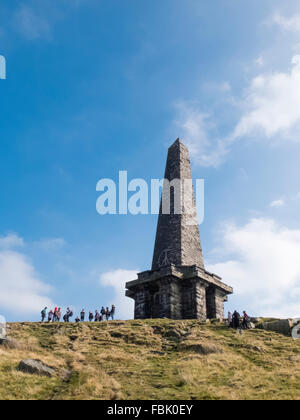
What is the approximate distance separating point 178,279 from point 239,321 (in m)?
6.80

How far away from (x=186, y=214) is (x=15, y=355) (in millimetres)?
20442

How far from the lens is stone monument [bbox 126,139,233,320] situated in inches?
1159

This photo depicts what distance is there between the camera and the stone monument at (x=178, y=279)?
96.6 ft

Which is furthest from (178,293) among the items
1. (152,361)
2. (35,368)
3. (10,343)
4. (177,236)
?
(35,368)

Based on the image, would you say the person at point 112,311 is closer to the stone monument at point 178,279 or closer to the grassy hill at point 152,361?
the stone monument at point 178,279

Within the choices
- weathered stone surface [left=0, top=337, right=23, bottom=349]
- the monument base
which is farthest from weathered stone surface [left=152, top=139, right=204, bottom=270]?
weathered stone surface [left=0, top=337, right=23, bottom=349]

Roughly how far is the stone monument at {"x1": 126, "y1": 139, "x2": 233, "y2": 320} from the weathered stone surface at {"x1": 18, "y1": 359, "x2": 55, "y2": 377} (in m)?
15.0

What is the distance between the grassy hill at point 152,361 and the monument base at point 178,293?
441 centimetres

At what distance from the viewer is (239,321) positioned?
2430cm

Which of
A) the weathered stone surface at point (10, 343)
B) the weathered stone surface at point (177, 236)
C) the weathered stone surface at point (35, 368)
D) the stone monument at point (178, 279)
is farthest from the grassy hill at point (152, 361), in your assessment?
the weathered stone surface at point (177, 236)

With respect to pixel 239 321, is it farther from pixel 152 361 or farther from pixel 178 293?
pixel 152 361
